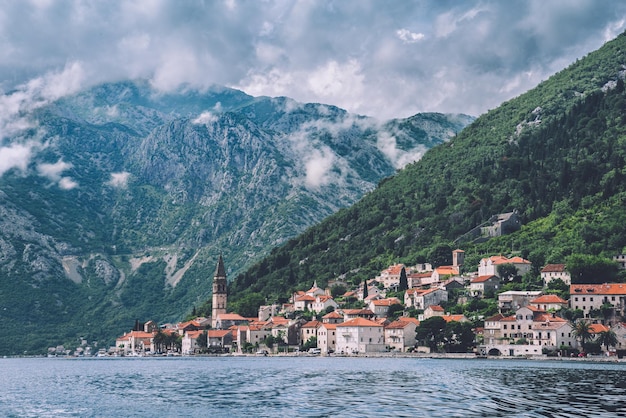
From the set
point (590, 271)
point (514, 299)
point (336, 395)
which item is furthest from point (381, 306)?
point (336, 395)

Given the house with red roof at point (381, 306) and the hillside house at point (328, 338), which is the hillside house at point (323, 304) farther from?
the hillside house at point (328, 338)

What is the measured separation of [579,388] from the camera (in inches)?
2579

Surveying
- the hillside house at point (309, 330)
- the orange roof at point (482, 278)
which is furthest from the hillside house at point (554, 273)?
the hillside house at point (309, 330)

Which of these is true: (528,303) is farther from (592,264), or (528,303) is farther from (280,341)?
(280,341)

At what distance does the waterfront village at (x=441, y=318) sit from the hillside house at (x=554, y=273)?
164 mm

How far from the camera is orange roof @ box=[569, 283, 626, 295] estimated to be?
12862 centimetres

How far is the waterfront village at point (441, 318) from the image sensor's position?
4953 inches

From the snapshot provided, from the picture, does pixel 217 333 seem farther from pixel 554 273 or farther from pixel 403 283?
pixel 554 273

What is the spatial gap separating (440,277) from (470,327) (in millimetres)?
34703

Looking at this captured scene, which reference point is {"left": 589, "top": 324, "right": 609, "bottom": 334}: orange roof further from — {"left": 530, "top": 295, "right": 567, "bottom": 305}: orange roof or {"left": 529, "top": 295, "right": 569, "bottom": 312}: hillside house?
{"left": 530, "top": 295, "right": 567, "bottom": 305}: orange roof

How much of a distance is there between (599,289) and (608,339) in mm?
13529

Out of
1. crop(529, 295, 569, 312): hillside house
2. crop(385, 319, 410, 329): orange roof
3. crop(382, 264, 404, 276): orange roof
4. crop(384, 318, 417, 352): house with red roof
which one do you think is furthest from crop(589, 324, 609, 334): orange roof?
crop(382, 264, 404, 276): orange roof

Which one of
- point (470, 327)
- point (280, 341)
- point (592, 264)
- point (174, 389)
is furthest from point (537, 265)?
point (174, 389)

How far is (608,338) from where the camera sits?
118 metres
